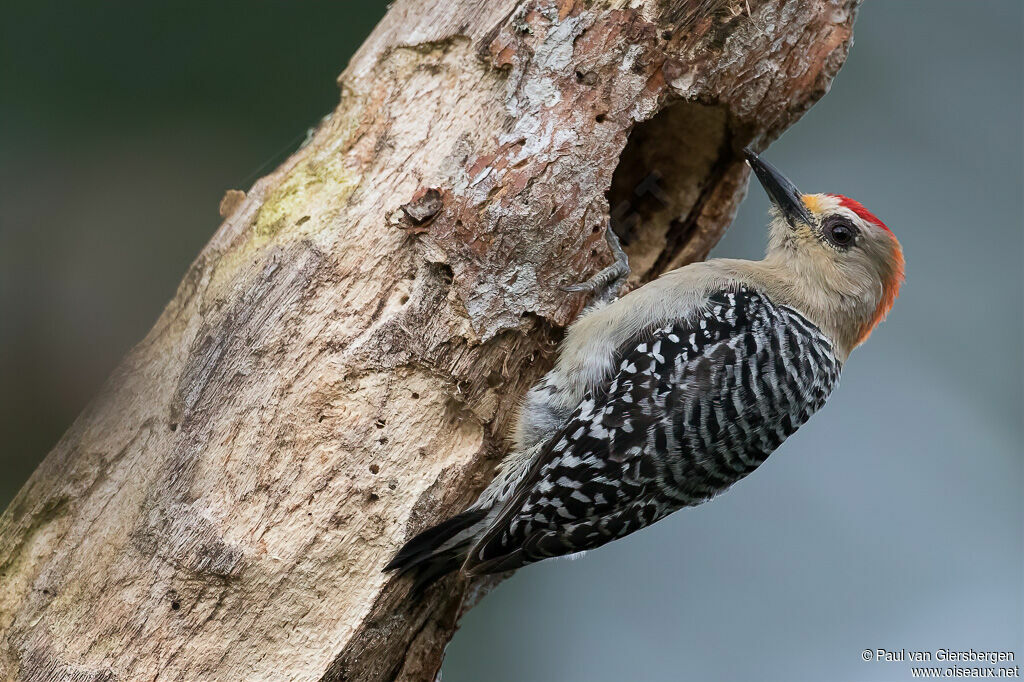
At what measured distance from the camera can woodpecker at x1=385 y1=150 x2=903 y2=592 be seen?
3.47m

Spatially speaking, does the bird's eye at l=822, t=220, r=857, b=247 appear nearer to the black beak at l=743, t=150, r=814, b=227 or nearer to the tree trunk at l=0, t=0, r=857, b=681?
the black beak at l=743, t=150, r=814, b=227

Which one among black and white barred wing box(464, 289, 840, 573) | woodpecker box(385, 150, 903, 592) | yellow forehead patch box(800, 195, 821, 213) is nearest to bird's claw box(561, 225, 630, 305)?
woodpecker box(385, 150, 903, 592)

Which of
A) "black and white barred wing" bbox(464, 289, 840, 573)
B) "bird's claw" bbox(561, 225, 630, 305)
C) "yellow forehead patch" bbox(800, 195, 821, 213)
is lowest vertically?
"black and white barred wing" bbox(464, 289, 840, 573)

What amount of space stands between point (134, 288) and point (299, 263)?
1.65 metres

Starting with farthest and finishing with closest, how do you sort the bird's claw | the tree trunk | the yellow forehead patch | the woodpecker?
the yellow forehead patch
the bird's claw
the woodpecker
the tree trunk

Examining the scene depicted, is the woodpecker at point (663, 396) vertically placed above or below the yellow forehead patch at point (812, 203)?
below

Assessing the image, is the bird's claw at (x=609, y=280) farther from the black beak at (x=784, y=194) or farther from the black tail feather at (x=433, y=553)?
the black tail feather at (x=433, y=553)

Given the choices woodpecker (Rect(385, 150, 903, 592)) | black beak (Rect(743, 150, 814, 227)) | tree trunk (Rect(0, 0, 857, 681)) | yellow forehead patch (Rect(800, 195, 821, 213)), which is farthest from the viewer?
yellow forehead patch (Rect(800, 195, 821, 213))

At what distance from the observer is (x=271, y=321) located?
336cm

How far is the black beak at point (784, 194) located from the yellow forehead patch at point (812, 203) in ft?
0.05

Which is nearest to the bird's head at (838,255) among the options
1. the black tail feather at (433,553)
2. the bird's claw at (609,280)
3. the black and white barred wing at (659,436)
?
the black and white barred wing at (659,436)

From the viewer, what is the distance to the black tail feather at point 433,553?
3227mm

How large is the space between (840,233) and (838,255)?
104mm

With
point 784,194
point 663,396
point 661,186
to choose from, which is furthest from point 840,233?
point 663,396
